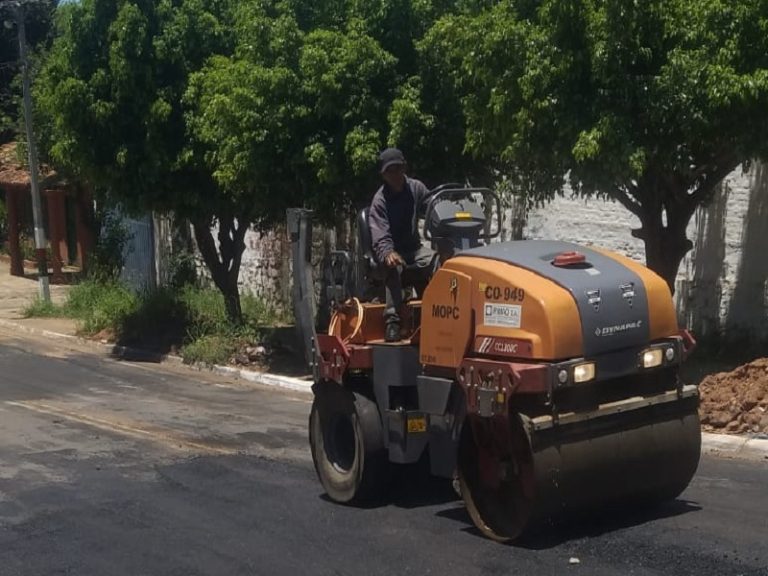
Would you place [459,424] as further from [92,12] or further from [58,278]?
[58,278]

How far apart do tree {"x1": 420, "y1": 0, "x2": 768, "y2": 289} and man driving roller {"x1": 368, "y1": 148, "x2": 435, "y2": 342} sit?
2959 millimetres

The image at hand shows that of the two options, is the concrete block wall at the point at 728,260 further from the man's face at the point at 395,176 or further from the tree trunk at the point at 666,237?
the man's face at the point at 395,176

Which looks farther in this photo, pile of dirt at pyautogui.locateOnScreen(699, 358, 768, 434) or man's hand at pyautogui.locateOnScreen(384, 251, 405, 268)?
pile of dirt at pyautogui.locateOnScreen(699, 358, 768, 434)

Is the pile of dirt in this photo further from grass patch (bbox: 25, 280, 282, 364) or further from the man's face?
grass patch (bbox: 25, 280, 282, 364)

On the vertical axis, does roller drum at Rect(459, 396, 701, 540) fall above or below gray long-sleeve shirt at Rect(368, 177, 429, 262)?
below

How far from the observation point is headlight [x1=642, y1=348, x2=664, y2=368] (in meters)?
7.21

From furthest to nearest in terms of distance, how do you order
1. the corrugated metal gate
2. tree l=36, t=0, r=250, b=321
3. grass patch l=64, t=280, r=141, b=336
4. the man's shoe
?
the corrugated metal gate → grass patch l=64, t=280, r=141, b=336 → tree l=36, t=0, r=250, b=321 → the man's shoe

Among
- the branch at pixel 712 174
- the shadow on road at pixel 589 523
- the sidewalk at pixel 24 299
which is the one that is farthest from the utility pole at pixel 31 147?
the shadow on road at pixel 589 523

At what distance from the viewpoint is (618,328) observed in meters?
7.09

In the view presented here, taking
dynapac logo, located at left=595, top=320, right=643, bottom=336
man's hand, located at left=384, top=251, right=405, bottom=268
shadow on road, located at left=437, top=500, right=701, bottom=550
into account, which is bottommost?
shadow on road, located at left=437, top=500, right=701, bottom=550

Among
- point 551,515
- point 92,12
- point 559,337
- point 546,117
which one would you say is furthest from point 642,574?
point 92,12

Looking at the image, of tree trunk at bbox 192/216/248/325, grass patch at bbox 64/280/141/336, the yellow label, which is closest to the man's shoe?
the yellow label

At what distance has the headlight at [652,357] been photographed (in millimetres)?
7215

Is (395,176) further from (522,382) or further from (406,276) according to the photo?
(522,382)
